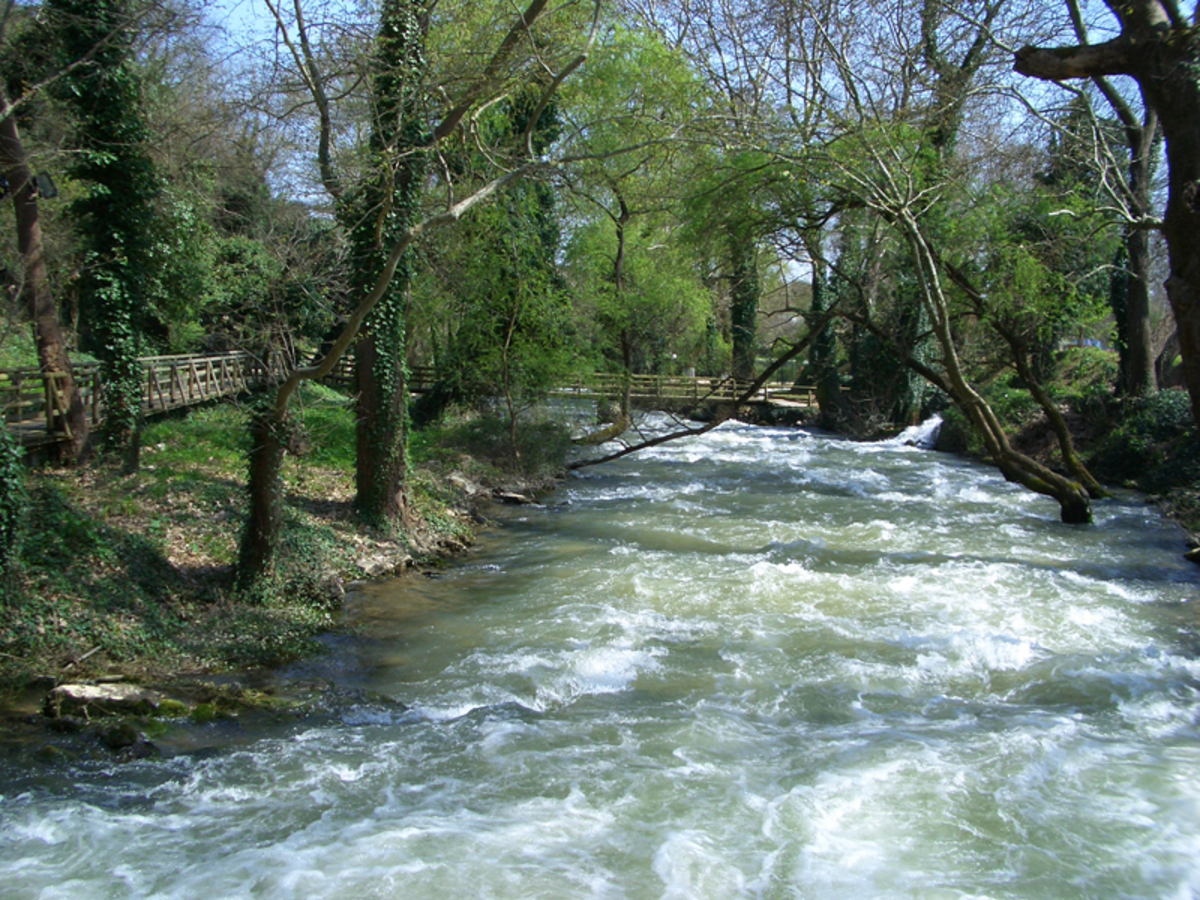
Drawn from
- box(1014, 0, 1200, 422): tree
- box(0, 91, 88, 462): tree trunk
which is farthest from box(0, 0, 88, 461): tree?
box(1014, 0, 1200, 422): tree

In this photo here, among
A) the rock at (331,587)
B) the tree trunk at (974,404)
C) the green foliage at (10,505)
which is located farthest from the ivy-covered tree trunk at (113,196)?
the tree trunk at (974,404)

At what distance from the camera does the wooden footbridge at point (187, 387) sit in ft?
38.6

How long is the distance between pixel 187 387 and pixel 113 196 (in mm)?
8685

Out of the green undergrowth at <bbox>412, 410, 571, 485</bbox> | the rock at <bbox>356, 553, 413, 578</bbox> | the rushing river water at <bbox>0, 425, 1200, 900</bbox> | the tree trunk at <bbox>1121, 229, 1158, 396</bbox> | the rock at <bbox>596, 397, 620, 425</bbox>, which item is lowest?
the rushing river water at <bbox>0, 425, 1200, 900</bbox>

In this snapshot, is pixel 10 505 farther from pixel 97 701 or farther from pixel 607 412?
pixel 607 412

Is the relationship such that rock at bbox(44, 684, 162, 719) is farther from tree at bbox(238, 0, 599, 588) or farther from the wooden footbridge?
the wooden footbridge

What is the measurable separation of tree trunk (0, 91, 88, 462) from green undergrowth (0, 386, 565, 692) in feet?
2.52

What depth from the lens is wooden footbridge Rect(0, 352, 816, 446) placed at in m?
11.8

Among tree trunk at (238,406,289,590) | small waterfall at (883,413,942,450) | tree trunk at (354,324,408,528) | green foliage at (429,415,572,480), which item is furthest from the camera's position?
small waterfall at (883,413,942,450)

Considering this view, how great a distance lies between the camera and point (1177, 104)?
22.6ft

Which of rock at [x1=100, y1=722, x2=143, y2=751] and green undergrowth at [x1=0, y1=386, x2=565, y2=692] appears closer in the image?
rock at [x1=100, y1=722, x2=143, y2=751]

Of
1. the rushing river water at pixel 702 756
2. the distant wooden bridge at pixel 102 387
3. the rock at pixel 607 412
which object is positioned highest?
the distant wooden bridge at pixel 102 387

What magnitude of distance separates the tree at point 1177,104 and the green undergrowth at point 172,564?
28.4ft

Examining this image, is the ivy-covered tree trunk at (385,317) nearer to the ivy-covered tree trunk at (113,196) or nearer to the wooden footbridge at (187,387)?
the wooden footbridge at (187,387)
